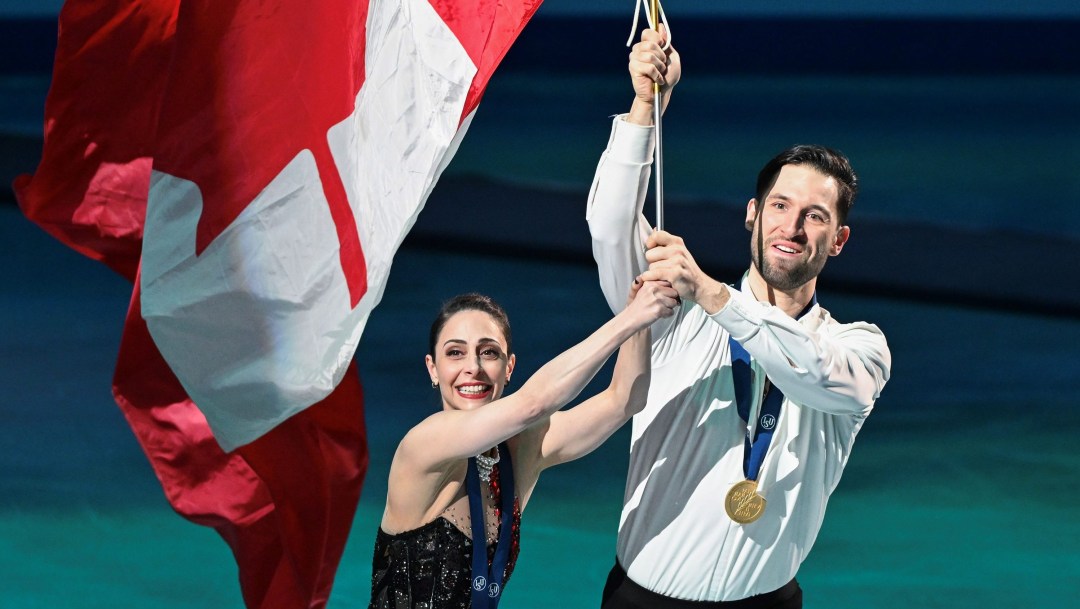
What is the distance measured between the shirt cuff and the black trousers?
85 centimetres

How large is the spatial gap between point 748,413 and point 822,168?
1.69ft

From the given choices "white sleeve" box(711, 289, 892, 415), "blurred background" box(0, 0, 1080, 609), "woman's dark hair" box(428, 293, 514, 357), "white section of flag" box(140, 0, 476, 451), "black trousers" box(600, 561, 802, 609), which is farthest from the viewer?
"blurred background" box(0, 0, 1080, 609)

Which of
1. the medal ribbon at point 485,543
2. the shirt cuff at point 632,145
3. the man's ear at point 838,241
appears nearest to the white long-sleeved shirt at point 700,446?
the shirt cuff at point 632,145

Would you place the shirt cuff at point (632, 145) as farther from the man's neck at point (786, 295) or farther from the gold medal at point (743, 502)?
the gold medal at point (743, 502)

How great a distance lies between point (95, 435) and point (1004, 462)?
3884 mm

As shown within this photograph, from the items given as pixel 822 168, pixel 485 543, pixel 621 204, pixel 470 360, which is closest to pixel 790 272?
pixel 822 168

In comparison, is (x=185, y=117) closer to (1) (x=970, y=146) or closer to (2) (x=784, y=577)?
(2) (x=784, y=577)

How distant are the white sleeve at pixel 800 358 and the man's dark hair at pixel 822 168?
0.27m

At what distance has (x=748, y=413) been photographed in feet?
10.1

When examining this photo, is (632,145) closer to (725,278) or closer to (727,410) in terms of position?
(727,410)

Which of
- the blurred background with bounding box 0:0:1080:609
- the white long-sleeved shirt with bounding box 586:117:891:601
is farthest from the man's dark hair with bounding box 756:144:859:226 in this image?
the blurred background with bounding box 0:0:1080:609

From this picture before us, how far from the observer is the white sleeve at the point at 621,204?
302 centimetres

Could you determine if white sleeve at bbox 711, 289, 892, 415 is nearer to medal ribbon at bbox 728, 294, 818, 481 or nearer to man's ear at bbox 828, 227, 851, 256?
medal ribbon at bbox 728, 294, 818, 481

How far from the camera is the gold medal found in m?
3.05
